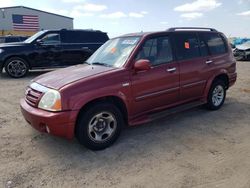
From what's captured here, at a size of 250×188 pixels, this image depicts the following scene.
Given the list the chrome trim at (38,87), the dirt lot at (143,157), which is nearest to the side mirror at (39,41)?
the dirt lot at (143,157)

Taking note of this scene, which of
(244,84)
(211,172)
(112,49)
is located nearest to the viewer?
(211,172)

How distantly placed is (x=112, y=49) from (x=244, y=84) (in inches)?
227

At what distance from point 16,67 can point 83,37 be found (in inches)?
118

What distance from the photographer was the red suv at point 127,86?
3908 mm

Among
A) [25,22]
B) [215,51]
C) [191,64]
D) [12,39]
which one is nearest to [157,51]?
[191,64]

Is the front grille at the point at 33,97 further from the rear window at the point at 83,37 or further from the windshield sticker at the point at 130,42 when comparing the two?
the rear window at the point at 83,37

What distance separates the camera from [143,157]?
3.97 meters

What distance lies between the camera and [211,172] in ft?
11.6

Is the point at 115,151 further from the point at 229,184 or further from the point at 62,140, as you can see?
the point at 229,184

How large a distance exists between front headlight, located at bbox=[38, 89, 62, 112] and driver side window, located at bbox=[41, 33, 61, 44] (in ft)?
24.0

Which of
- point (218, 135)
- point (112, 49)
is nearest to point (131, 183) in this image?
point (218, 135)

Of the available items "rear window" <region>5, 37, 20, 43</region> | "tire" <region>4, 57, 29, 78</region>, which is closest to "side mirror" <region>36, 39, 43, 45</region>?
"tire" <region>4, 57, 29, 78</region>

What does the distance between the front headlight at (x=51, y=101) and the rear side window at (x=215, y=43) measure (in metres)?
3.44

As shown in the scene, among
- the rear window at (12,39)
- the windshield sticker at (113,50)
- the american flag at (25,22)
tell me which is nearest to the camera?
the windshield sticker at (113,50)
